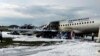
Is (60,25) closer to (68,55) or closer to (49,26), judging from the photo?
(49,26)

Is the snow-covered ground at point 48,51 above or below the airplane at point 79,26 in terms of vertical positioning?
below

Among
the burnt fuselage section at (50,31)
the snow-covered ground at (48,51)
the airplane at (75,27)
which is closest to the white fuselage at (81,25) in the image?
the airplane at (75,27)

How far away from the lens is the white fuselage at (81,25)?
55.2m

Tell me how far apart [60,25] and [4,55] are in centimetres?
4670

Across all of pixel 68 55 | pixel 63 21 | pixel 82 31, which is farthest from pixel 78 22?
pixel 68 55

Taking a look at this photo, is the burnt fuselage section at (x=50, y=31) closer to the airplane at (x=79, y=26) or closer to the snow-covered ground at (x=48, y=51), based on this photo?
the airplane at (x=79, y=26)

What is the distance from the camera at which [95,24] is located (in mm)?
54906

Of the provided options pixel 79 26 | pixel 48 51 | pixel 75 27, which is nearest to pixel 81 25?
pixel 79 26

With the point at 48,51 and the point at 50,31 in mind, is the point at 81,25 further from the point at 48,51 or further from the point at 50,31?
the point at 48,51

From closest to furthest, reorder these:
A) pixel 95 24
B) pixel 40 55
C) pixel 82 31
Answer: pixel 40 55 → pixel 95 24 → pixel 82 31

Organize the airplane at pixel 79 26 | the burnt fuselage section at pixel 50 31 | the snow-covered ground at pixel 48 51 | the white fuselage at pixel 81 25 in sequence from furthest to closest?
the burnt fuselage section at pixel 50 31 → the airplane at pixel 79 26 → the white fuselage at pixel 81 25 → the snow-covered ground at pixel 48 51

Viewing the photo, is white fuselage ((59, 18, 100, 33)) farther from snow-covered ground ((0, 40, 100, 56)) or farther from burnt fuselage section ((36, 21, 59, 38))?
snow-covered ground ((0, 40, 100, 56))

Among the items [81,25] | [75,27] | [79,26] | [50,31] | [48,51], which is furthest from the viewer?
[50,31]

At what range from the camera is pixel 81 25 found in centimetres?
5878
